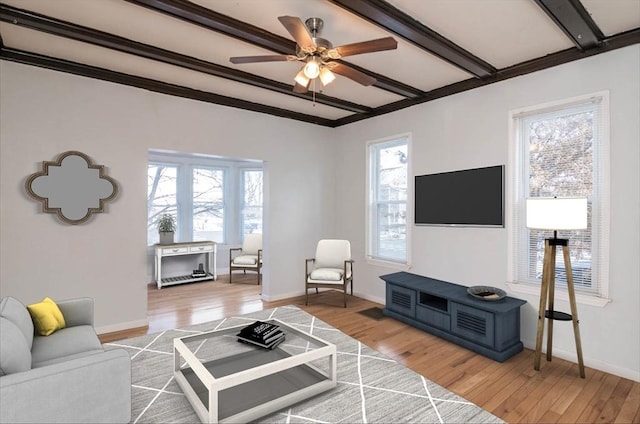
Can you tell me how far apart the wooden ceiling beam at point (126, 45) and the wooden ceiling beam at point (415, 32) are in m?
1.69

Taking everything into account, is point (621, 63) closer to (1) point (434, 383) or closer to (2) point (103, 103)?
(1) point (434, 383)

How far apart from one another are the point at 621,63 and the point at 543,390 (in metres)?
2.83

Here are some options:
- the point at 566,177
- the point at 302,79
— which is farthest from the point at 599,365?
the point at 302,79

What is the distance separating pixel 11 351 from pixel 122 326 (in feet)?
7.52

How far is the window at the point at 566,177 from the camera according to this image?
9.42 ft

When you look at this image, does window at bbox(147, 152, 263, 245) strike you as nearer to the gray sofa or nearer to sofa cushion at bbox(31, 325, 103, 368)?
sofa cushion at bbox(31, 325, 103, 368)

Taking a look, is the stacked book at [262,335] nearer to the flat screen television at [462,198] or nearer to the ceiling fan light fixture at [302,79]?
the ceiling fan light fixture at [302,79]

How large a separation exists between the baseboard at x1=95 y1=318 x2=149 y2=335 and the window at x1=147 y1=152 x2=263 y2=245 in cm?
275

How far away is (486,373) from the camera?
9.16 feet

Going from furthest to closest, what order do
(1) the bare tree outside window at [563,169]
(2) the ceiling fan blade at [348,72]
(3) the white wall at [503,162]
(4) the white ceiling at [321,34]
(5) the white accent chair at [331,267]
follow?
(5) the white accent chair at [331,267] < (1) the bare tree outside window at [563,169] < (3) the white wall at [503,162] < (2) the ceiling fan blade at [348,72] < (4) the white ceiling at [321,34]

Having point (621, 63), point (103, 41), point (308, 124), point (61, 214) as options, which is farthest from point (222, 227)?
point (621, 63)

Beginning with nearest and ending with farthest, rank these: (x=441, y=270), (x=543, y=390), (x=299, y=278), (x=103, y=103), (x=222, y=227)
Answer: (x=543, y=390) < (x=103, y=103) < (x=441, y=270) < (x=299, y=278) < (x=222, y=227)

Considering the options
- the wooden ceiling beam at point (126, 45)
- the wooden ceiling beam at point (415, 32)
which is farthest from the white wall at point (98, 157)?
the wooden ceiling beam at point (415, 32)

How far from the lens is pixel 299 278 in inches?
211
